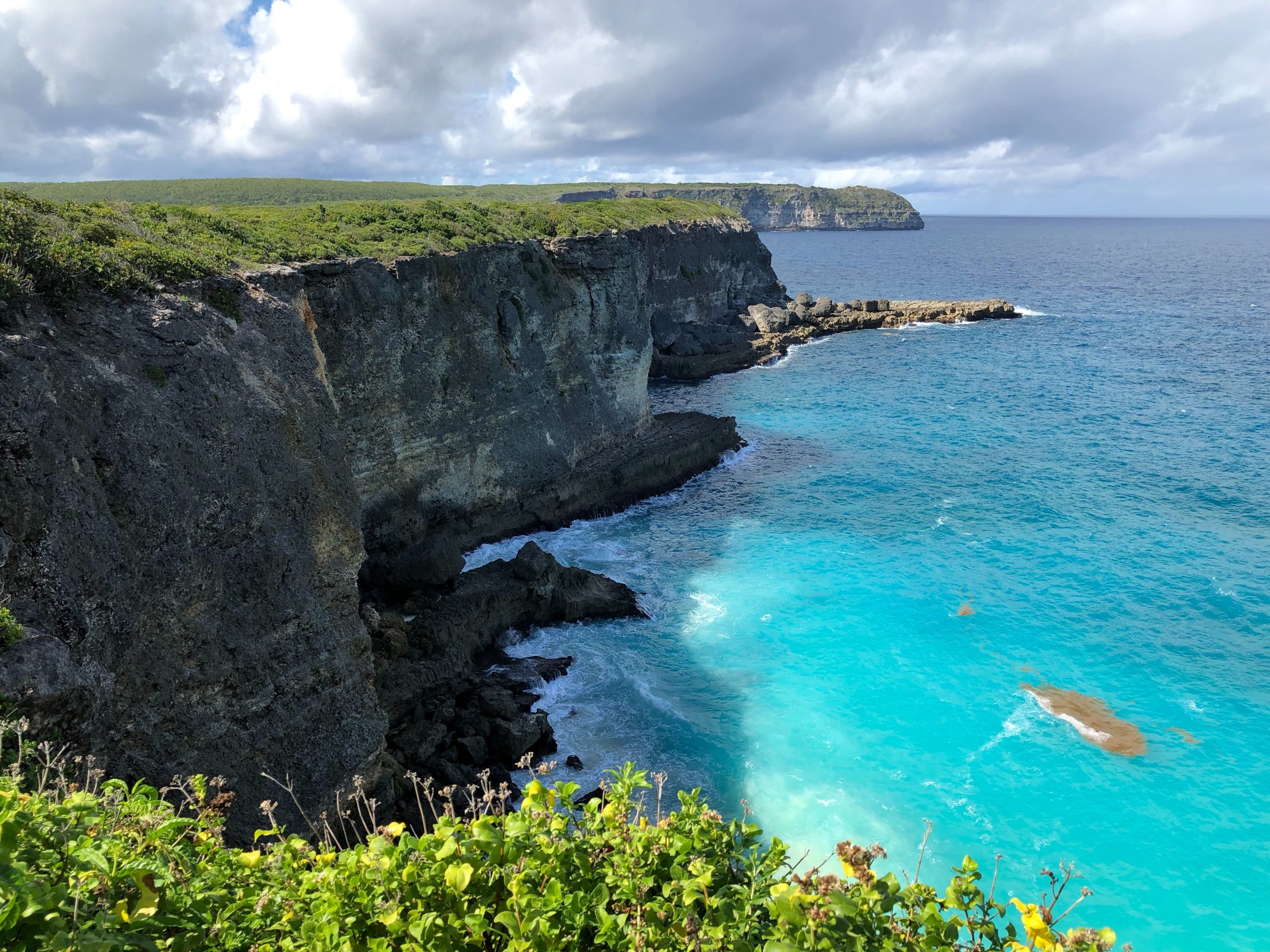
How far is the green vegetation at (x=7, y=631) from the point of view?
11836 mm

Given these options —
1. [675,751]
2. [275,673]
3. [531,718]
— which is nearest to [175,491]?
[275,673]

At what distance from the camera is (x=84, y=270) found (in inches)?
705

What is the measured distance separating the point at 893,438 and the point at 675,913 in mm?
49898

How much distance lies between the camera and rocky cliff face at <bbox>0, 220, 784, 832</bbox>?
14.4 m

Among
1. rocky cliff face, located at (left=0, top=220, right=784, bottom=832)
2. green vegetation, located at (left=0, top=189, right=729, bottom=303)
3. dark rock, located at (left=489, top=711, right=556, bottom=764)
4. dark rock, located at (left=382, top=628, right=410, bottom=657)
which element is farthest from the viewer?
dark rock, located at (left=382, top=628, right=410, bottom=657)

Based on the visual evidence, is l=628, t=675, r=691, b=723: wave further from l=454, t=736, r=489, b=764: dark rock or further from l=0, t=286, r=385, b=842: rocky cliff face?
l=0, t=286, r=385, b=842: rocky cliff face

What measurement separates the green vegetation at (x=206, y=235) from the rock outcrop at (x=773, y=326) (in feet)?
73.9

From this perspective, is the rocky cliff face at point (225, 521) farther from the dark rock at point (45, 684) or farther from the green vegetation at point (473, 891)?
the green vegetation at point (473, 891)

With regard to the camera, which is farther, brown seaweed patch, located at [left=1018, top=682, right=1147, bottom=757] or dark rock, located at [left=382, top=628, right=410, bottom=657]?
dark rock, located at [left=382, top=628, right=410, bottom=657]

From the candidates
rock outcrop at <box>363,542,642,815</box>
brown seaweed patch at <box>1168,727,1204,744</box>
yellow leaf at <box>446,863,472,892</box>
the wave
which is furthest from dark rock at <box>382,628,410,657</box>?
brown seaweed patch at <box>1168,727,1204,744</box>

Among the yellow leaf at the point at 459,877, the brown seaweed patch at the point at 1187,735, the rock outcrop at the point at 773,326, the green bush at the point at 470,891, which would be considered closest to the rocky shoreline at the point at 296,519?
the green bush at the point at 470,891

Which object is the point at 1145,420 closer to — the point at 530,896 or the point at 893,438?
the point at 893,438

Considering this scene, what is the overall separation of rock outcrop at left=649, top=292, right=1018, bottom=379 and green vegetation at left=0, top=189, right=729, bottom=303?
22528 mm

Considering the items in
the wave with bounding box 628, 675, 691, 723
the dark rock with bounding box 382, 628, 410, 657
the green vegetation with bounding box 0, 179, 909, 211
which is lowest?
the wave with bounding box 628, 675, 691, 723
